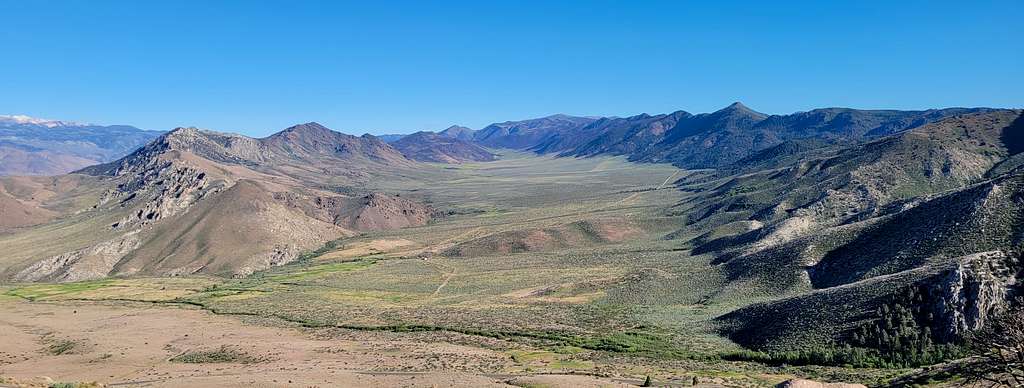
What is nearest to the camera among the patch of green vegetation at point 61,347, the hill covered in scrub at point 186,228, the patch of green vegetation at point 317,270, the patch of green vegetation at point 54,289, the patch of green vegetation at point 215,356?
the patch of green vegetation at point 215,356

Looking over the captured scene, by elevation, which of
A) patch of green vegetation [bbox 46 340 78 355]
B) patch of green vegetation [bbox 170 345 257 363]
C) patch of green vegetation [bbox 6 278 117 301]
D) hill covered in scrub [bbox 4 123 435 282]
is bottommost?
patch of green vegetation [bbox 6 278 117 301]

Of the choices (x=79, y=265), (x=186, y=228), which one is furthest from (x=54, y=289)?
(x=186, y=228)

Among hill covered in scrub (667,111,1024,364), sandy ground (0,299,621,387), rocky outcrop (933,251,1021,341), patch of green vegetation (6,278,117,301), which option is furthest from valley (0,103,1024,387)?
patch of green vegetation (6,278,117,301)

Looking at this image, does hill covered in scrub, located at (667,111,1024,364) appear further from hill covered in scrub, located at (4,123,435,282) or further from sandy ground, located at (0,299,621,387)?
hill covered in scrub, located at (4,123,435,282)

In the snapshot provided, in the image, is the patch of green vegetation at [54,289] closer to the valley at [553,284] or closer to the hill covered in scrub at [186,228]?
the valley at [553,284]

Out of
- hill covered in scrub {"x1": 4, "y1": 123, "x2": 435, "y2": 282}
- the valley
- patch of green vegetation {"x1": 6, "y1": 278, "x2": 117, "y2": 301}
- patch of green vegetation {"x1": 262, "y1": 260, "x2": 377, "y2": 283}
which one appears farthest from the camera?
hill covered in scrub {"x1": 4, "y1": 123, "x2": 435, "y2": 282}

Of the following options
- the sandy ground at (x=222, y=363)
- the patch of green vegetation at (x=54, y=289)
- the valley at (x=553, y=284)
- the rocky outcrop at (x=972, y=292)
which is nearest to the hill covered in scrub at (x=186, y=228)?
the valley at (x=553, y=284)

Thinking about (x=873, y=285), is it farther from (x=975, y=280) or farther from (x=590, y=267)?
(x=590, y=267)

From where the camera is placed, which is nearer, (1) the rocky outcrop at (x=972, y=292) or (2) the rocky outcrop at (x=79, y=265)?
(1) the rocky outcrop at (x=972, y=292)
